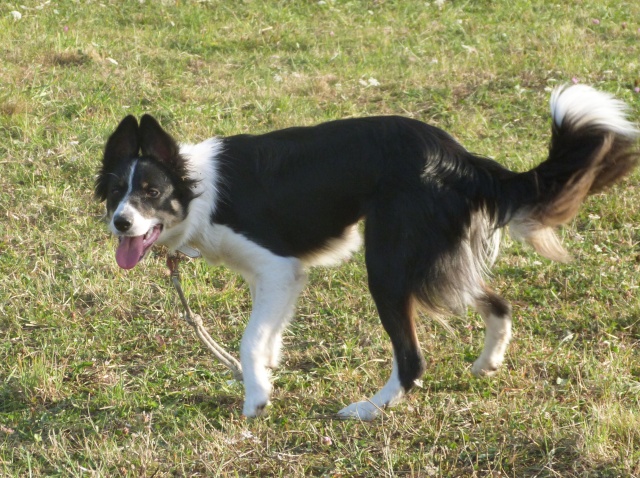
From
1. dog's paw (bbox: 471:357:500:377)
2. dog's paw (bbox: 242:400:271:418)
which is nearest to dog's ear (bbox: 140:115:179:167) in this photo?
dog's paw (bbox: 242:400:271:418)

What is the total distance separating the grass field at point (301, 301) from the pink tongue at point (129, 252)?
0.57m

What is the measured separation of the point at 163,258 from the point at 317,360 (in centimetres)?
136

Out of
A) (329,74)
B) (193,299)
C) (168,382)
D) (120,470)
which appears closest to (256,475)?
(120,470)

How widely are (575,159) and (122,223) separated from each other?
1.91 metres

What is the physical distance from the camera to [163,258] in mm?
5324

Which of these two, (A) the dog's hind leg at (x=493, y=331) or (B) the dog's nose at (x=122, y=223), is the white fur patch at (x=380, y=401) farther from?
(B) the dog's nose at (x=122, y=223)

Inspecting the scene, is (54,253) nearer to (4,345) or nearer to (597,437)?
(4,345)

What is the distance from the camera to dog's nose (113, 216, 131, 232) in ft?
12.9

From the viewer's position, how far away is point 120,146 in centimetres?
420

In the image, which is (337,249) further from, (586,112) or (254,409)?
(586,112)

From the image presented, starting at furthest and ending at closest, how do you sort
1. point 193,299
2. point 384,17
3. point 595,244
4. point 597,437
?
point 384,17 → point 595,244 → point 193,299 → point 597,437

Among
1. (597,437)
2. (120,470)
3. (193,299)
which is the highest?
(597,437)

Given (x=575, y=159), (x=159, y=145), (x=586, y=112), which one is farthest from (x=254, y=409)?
(x=586, y=112)

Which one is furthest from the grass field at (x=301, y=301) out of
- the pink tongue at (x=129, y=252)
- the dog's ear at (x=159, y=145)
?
the dog's ear at (x=159, y=145)
